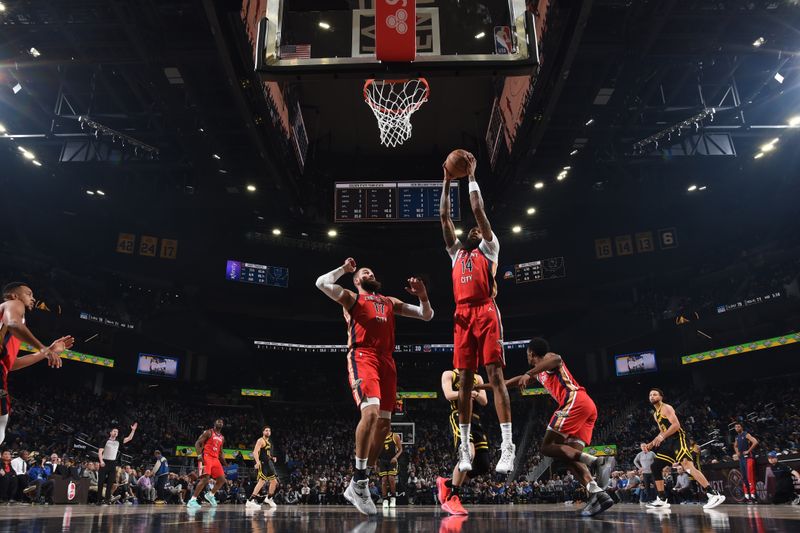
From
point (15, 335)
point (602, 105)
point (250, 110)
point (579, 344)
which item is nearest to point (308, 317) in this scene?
point (579, 344)

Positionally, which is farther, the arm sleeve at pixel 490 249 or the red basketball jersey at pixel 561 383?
the red basketball jersey at pixel 561 383

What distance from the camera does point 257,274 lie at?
25.8 m

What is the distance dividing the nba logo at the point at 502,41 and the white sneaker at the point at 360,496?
448cm

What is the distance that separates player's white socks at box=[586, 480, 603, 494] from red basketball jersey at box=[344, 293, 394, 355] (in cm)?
215

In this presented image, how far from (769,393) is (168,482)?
21.7 m

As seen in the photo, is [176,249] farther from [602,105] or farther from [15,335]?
[15,335]

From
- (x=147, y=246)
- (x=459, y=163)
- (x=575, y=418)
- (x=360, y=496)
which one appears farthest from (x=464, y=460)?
(x=147, y=246)

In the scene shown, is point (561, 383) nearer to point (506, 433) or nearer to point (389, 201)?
point (506, 433)

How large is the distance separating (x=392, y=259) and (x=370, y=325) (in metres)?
21.6

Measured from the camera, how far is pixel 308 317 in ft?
90.5

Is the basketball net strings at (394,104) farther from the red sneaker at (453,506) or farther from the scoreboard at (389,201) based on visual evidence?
the red sneaker at (453,506)

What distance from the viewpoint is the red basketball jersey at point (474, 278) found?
492 centimetres

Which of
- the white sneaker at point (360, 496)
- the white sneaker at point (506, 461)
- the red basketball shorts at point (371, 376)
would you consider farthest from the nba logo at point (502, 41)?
the white sneaker at point (360, 496)

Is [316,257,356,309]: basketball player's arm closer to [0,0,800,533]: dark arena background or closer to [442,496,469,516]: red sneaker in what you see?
[0,0,800,533]: dark arena background
